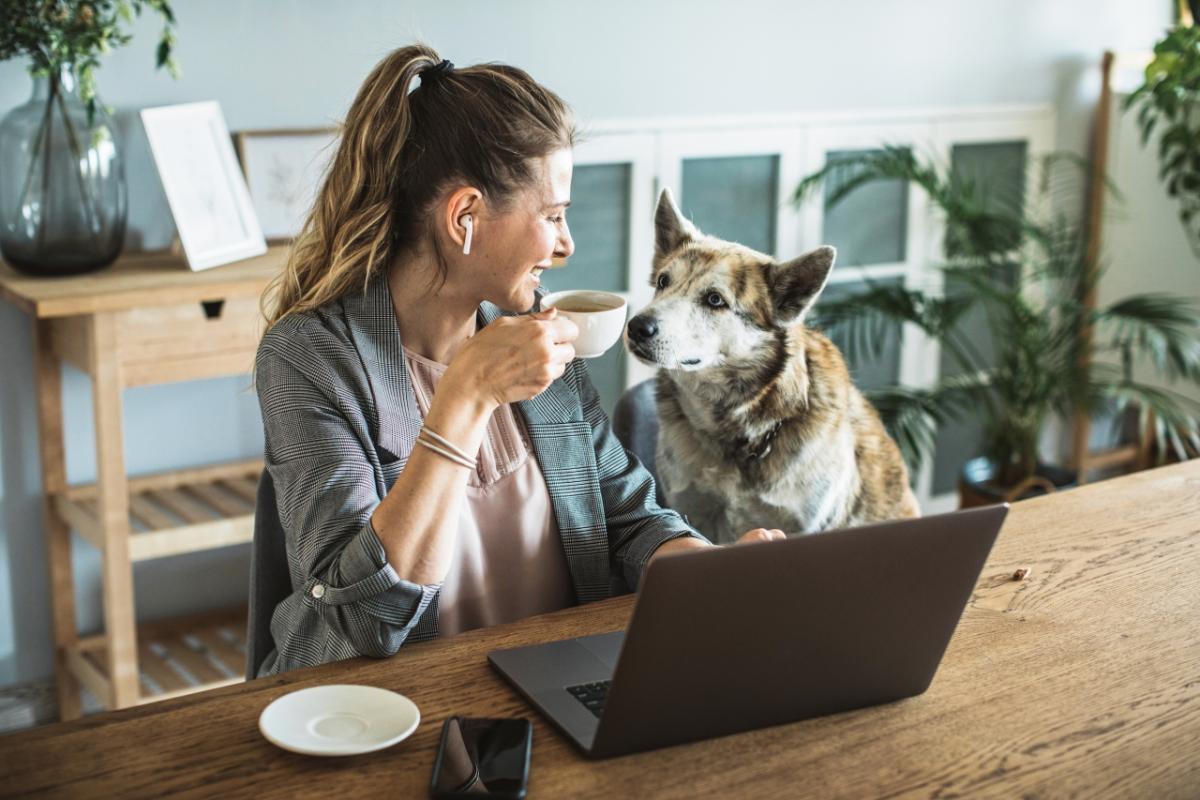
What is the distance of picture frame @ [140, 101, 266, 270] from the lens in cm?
248

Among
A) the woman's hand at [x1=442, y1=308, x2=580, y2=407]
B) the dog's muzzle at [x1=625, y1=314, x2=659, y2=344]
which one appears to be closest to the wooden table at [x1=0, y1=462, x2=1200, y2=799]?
the woman's hand at [x1=442, y1=308, x2=580, y2=407]

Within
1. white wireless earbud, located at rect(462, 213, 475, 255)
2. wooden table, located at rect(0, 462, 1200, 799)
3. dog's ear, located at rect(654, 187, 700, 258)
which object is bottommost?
wooden table, located at rect(0, 462, 1200, 799)

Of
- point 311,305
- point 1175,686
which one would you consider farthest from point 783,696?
point 311,305

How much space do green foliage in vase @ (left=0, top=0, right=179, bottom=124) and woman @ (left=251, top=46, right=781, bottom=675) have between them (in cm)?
98

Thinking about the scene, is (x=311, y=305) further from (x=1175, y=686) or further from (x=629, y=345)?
(x=1175, y=686)

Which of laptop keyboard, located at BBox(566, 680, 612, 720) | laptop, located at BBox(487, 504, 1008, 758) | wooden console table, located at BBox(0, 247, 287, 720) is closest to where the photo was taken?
laptop, located at BBox(487, 504, 1008, 758)

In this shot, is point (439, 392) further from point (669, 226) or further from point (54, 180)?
point (54, 180)

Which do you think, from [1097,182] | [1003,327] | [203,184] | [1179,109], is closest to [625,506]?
[203,184]

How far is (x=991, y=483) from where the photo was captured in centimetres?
390

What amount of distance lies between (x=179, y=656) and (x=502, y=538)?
1485mm

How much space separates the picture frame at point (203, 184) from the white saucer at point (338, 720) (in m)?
1.53

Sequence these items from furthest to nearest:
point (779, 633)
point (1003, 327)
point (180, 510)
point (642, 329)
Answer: point (1003, 327), point (180, 510), point (642, 329), point (779, 633)

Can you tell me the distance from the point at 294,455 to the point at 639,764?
566 millimetres

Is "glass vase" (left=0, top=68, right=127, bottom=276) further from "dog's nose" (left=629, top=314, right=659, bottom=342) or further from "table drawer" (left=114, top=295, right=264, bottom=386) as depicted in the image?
"dog's nose" (left=629, top=314, right=659, bottom=342)
